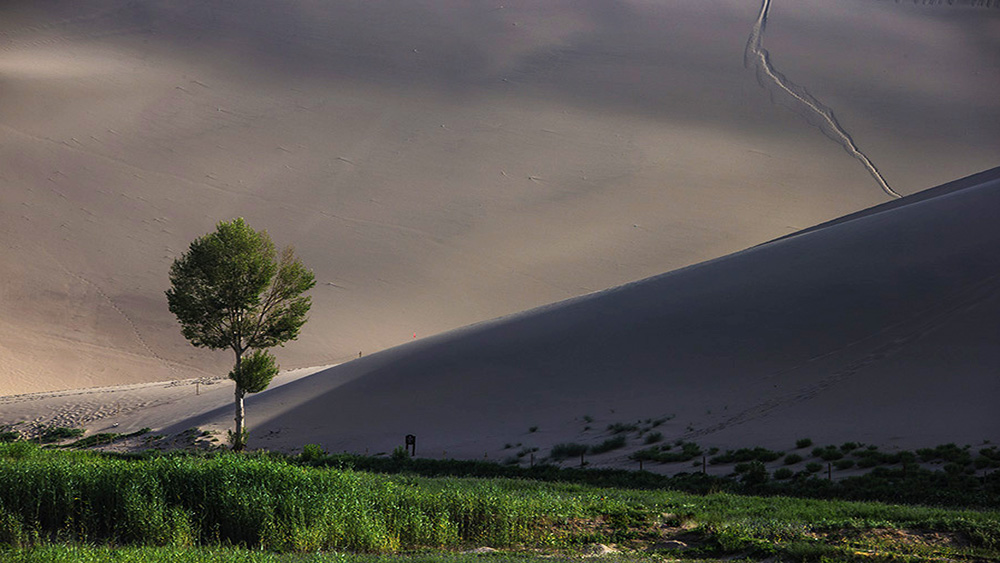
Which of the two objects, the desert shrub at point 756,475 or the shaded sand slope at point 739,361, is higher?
the shaded sand slope at point 739,361

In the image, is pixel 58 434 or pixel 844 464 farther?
pixel 58 434

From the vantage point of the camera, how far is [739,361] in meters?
24.9

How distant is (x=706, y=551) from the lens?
10070mm

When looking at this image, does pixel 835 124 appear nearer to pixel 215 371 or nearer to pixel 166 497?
pixel 215 371

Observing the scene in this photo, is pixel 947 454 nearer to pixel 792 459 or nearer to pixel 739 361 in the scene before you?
pixel 792 459

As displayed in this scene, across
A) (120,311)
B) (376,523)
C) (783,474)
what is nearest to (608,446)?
(783,474)

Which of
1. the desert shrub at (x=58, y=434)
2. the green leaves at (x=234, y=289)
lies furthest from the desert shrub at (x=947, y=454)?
the desert shrub at (x=58, y=434)

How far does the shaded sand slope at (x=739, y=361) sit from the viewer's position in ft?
66.8

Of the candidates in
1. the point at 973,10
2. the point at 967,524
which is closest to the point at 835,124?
the point at 973,10

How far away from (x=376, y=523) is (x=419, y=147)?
190ft

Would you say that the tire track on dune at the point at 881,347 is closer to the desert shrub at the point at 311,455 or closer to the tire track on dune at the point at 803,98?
the desert shrub at the point at 311,455

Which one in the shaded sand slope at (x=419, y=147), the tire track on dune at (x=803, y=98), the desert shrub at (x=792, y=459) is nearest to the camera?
the desert shrub at (x=792, y=459)

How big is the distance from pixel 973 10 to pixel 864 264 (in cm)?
9522

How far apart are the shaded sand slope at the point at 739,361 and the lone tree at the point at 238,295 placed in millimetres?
3265
